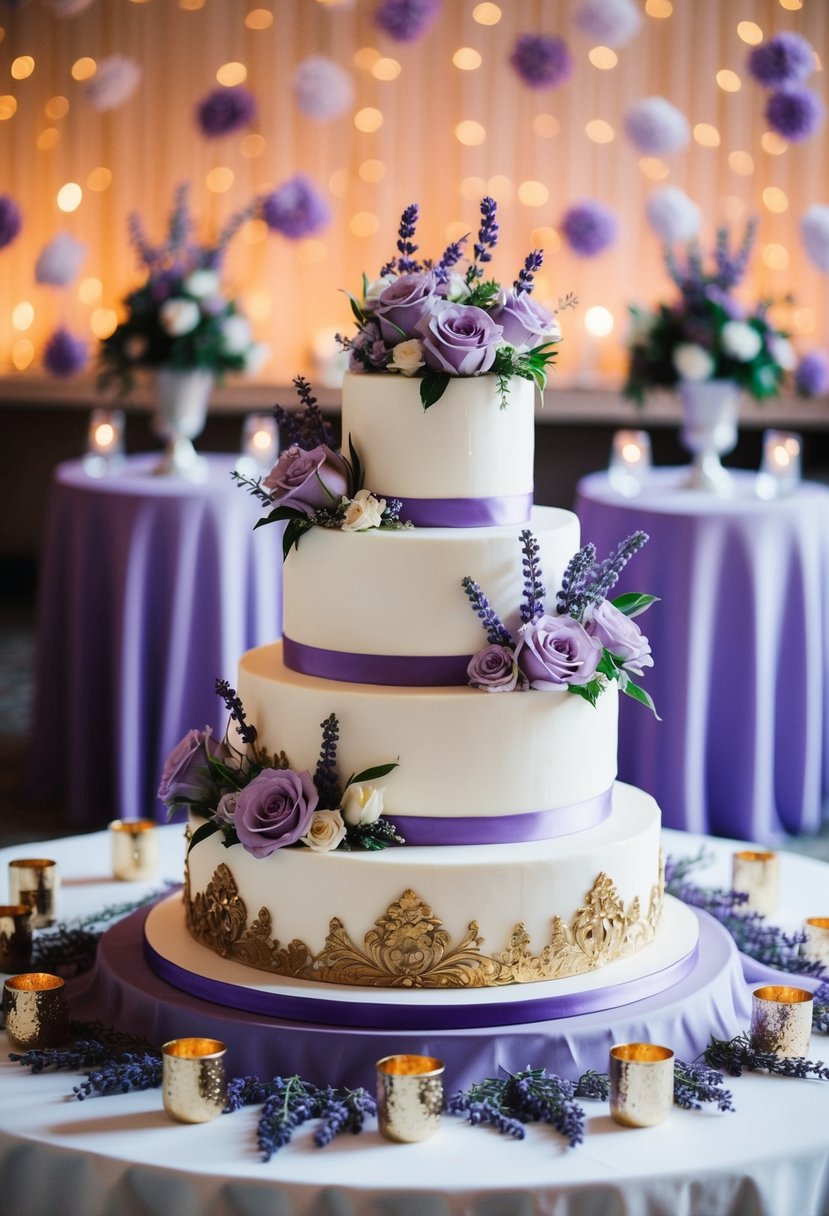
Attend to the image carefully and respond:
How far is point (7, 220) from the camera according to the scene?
21.7ft

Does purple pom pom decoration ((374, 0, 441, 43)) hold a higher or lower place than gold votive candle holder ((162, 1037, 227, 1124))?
higher

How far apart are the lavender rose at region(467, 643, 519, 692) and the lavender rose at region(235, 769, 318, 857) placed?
32 centimetres

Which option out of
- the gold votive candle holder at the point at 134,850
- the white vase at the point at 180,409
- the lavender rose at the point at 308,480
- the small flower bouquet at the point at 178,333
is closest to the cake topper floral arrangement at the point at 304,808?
the lavender rose at the point at 308,480

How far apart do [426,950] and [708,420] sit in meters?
3.20

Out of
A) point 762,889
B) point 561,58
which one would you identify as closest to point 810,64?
point 561,58

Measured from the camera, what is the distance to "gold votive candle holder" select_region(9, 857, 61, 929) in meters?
3.29

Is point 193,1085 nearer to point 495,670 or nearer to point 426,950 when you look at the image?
point 426,950

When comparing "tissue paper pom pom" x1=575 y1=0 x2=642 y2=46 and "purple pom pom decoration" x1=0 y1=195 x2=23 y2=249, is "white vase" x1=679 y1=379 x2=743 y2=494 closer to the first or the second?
"tissue paper pom pom" x1=575 y1=0 x2=642 y2=46

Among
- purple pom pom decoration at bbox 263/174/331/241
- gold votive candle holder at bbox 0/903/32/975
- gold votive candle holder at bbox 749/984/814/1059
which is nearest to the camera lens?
gold votive candle holder at bbox 749/984/814/1059

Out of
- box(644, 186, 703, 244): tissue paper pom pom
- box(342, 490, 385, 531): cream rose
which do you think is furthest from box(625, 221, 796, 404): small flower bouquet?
box(342, 490, 385, 531): cream rose

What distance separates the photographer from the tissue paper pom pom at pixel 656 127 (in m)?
6.86

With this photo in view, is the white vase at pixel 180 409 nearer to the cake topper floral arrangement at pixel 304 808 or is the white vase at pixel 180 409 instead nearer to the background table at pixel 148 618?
the background table at pixel 148 618

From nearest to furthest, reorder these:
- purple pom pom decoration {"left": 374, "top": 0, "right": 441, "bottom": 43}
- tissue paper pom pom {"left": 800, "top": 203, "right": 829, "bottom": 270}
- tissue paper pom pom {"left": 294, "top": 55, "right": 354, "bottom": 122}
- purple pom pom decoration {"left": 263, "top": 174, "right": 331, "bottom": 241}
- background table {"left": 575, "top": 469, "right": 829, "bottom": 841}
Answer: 1. background table {"left": 575, "top": 469, "right": 829, "bottom": 841}
2. tissue paper pom pom {"left": 800, "top": 203, "right": 829, "bottom": 270}
3. purple pom pom decoration {"left": 263, "top": 174, "right": 331, "bottom": 241}
4. purple pom pom decoration {"left": 374, "top": 0, "right": 441, "bottom": 43}
5. tissue paper pom pom {"left": 294, "top": 55, "right": 354, "bottom": 122}

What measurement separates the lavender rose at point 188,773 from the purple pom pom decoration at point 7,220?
434 cm
